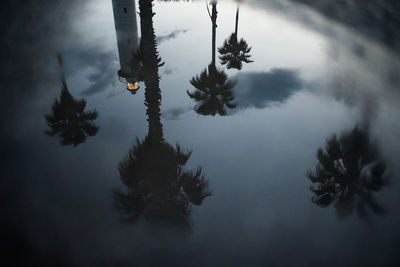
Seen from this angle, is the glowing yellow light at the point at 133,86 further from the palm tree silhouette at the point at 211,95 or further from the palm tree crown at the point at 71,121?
the palm tree silhouette at the point at 211,95

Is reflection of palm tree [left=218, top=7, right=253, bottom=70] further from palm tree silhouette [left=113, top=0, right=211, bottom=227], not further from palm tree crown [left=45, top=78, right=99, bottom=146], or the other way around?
palm tree crown [left=45, top=78, right=99, bottom=146]

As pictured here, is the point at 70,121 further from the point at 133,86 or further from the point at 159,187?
the point at 159,187

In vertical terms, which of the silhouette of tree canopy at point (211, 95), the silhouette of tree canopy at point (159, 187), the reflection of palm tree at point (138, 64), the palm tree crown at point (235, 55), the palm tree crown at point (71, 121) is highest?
the palm tree crown at point (235, 55)

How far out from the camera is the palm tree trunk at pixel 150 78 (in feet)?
49.4

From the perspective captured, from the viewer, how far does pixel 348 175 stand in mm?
12320

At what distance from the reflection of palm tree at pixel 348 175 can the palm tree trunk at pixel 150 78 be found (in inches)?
302

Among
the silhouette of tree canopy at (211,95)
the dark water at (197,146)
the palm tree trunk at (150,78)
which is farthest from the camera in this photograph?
the silhouette of tree canopy at (211,95)

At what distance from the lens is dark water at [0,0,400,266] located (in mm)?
9883

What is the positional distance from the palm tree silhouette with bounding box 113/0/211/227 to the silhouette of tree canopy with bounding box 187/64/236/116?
3290mm

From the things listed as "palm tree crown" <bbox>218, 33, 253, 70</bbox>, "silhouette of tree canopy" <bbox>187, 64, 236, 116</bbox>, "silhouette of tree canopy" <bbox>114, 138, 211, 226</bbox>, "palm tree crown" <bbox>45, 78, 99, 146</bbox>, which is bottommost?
"silhouette of tree canopy" <bbox>114, 138, 211, 226</bbox>

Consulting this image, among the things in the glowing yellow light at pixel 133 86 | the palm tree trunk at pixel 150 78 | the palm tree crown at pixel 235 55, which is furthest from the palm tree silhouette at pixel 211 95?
the glowing yellow light at pixel 133 86

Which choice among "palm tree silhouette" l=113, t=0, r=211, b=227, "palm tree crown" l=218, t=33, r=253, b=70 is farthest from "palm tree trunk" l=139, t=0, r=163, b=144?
"palm tree crown" l=218, t=33, r=253, b=70

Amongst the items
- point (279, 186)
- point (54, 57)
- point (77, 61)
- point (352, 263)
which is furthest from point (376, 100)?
point (54, 57)

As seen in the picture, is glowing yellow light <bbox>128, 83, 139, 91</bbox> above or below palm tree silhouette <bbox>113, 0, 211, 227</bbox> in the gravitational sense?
above
